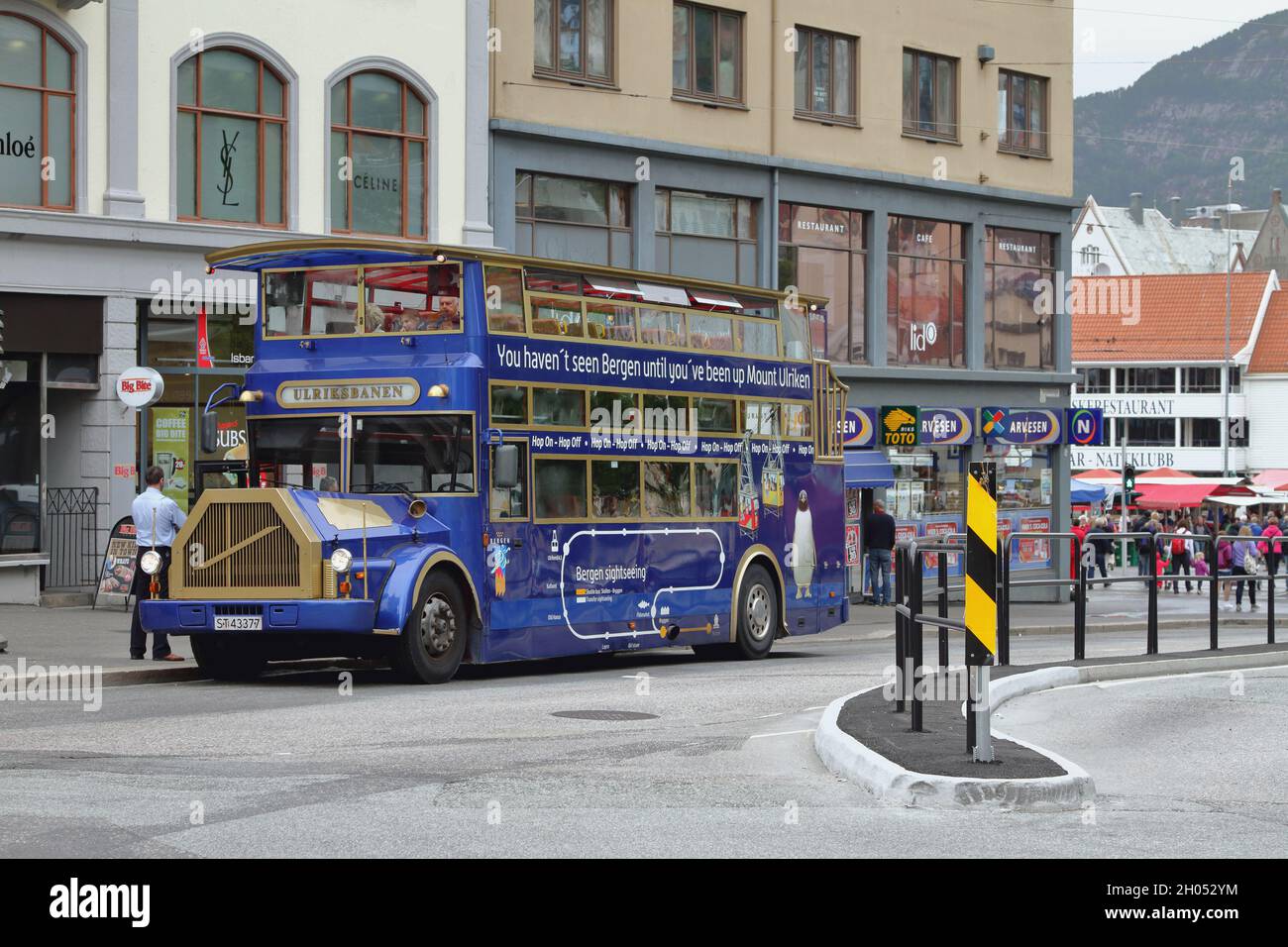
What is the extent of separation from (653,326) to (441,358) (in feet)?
10.9

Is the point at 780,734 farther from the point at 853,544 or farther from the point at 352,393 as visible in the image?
the point at 853,544

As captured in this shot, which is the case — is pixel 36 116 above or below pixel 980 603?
above

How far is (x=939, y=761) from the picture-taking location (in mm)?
10398

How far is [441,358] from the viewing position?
55.9 ft

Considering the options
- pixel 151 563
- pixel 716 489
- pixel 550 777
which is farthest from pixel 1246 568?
pixel 550 777

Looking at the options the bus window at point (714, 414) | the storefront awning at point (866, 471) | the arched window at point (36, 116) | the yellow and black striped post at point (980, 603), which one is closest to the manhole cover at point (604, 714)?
the yellow and black striped post at point (980, 603)

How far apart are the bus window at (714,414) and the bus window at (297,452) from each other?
460 centimetres

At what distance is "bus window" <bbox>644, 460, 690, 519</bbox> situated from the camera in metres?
19.6

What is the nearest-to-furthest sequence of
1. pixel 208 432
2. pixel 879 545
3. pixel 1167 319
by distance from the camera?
pixel 208 432, pixel 879 545, pixel 1167 319

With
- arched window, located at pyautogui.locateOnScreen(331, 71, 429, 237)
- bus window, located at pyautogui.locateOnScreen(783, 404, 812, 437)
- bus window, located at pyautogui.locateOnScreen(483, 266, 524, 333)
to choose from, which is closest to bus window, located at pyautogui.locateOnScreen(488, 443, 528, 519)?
bus window, located at pyautogui.locateOnScreen(483, 266, 524, 333)

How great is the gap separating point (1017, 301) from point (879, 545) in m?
10.6

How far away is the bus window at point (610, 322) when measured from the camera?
18.8 meters

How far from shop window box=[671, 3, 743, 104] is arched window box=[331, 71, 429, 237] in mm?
6065
